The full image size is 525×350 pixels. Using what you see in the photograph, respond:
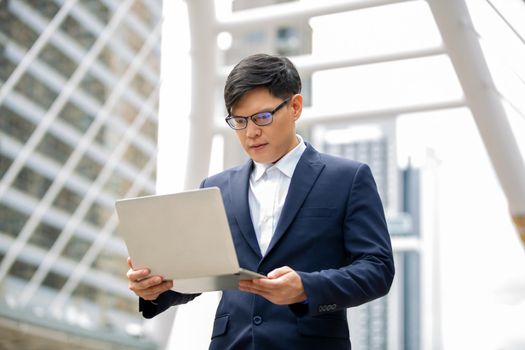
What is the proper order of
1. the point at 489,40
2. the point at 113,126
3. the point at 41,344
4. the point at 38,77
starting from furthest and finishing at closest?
the point at 113,126, the point at 38,77, the point at 41,344, the point at 489,40

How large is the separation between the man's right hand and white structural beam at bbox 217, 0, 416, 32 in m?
3.98

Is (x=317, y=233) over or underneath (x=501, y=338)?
over

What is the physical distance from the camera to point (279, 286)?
201 cm

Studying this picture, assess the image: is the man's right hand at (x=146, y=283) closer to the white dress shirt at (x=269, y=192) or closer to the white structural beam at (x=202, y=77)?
the white dress shirt at (x=269, y=192)

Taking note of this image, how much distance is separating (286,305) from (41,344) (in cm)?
1065

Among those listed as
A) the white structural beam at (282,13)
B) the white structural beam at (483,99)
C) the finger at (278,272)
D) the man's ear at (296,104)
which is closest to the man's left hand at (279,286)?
the finger at (278,272)

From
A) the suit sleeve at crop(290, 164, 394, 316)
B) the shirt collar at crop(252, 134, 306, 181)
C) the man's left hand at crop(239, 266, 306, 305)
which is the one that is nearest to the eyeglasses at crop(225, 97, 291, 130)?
the shirt collar at crop(252, 134, 306, 181)

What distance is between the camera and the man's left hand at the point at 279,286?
2.01 meters

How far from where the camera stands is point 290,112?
2.29 m

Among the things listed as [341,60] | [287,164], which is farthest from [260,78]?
[341,60]

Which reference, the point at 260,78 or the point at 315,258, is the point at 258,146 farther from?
the point at 315,258

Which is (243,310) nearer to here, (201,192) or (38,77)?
(201,192)

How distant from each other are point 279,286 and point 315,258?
221mm

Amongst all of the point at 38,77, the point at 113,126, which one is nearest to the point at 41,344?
the point at 38,77
